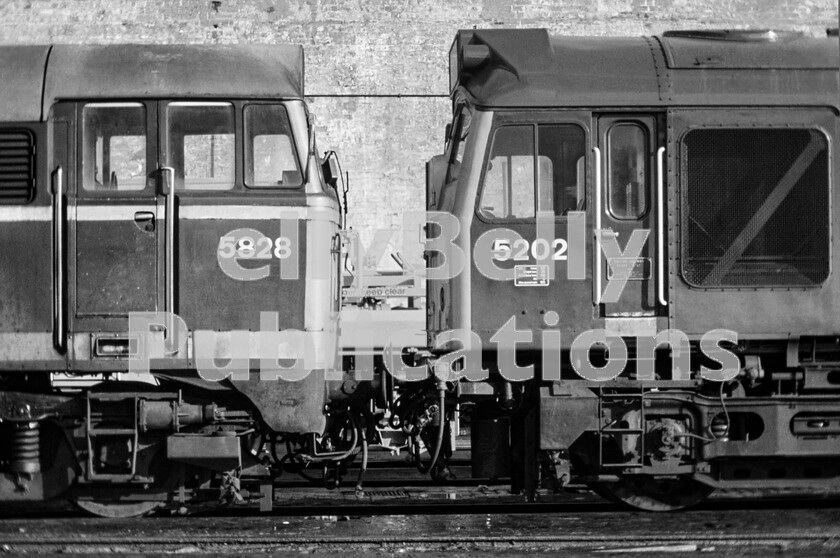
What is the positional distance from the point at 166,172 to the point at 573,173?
3273mm

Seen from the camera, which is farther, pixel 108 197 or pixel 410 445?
pixel 410 445

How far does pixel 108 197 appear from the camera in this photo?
26.3 feet

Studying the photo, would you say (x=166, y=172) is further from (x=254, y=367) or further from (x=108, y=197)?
(x=254, y=367)

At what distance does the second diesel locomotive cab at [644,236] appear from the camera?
805 cm

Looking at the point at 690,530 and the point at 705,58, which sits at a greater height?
the point at 705,58

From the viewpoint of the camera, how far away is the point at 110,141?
8.11 m

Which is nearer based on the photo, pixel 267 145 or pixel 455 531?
pixel 267 145

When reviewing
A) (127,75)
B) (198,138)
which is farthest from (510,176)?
(127,75)

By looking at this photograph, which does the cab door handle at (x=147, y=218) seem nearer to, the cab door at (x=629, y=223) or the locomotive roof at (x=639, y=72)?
the locomotive roof at (x=639, y=72)

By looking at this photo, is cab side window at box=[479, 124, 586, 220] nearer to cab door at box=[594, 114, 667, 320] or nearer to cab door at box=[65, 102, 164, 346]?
cab door at box=[594, 114, 667, 320]

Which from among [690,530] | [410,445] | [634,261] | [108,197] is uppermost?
[108,197]

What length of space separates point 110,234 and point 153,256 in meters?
0.39

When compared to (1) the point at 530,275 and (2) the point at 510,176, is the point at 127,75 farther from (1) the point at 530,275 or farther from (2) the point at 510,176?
(1) the point at 530,275

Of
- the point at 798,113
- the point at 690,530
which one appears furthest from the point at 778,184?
the point at 690,530
